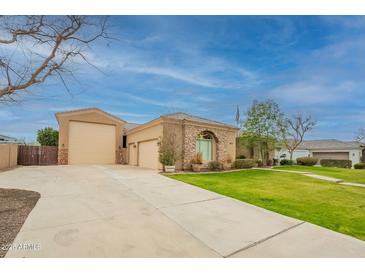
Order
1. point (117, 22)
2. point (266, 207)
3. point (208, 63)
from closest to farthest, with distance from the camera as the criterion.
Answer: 1. point (117, 22)
2. point (266, 207)
3. point (208, 63)

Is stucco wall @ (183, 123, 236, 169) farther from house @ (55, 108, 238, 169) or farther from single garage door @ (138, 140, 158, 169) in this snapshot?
single garage door @ (138, 140, 158, 169)

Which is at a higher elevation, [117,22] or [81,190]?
[117,22]

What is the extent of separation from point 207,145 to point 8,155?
1450cm

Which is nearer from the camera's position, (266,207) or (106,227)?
(106,227)

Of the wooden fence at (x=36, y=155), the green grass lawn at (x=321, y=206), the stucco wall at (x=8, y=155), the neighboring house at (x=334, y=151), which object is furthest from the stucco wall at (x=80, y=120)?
the neighboring house at (x=334, y=151)

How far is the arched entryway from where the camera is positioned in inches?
586

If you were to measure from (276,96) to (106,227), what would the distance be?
65.8ft

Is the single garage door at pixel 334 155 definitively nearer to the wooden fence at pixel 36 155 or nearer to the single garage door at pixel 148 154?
the single garage door at pixel 148 154

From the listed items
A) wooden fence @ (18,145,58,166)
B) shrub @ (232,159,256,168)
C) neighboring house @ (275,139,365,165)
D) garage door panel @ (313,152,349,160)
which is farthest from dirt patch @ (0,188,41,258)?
garage door panel @ (313,152,349,160)

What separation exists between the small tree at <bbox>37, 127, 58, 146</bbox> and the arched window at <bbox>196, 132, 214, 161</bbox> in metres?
19.4

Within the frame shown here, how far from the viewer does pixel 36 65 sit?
5191 millimetres
